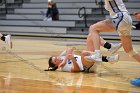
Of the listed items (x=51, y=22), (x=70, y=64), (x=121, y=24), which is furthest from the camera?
(x=51, y=22)

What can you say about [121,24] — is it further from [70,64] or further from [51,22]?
[51,22]

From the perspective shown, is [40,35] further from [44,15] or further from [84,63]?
[84,63]

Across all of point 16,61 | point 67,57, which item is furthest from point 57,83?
point 16,61

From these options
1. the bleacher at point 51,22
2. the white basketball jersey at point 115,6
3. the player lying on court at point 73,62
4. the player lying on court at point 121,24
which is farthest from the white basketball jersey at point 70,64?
the bleacher at point 51,22

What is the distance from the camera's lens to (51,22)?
796 inches

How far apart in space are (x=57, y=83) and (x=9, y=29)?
16.0 metres

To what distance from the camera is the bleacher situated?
19.0 meters

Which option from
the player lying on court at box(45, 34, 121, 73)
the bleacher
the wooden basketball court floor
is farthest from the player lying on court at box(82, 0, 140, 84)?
the bleacher

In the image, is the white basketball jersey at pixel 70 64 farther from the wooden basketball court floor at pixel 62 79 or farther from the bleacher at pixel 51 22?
the bleacher at pixel 51 22

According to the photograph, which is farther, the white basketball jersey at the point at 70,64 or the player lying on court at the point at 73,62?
the white basketball jersey at the point at 70,64

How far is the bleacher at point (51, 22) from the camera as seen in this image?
62.5 feet

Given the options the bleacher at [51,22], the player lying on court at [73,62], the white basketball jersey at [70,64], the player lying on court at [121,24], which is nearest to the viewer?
the player lying on court at [121,24]

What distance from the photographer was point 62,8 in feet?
69.3

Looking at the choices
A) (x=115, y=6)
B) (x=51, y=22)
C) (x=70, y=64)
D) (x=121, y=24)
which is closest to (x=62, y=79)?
(x=70, y=64)
